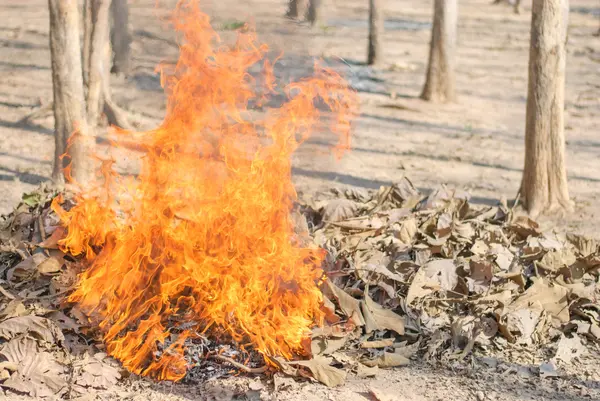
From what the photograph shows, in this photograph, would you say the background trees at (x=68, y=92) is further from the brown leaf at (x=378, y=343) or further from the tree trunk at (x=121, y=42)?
the tree trunk at (x=121, y=42)

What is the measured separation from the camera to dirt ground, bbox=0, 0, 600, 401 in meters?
4.40

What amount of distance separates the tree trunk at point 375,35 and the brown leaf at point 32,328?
35.6 ft

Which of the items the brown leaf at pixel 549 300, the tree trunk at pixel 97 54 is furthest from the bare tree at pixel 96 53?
the brown leaf at pixel 549 300

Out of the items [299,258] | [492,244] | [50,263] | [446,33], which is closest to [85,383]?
[50,263]

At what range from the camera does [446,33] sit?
11.9 meters

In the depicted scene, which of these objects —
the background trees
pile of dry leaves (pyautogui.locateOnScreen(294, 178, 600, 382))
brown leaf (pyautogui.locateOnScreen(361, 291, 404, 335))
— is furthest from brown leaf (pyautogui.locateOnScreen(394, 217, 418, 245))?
the background trees

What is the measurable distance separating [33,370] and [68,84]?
417 centimetres

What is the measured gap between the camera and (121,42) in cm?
1273

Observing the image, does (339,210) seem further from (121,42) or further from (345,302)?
(121,42)

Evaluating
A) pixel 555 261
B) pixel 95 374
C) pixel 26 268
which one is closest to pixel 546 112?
pixel 555 261

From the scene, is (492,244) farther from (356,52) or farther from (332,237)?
(356,52)

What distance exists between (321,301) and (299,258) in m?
0.29

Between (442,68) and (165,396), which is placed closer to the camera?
(165,396)

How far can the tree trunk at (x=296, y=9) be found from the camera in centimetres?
484
